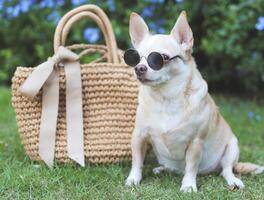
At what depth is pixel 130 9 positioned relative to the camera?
5.36m

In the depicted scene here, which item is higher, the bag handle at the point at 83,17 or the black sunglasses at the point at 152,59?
the bag handle at the point at 83,17

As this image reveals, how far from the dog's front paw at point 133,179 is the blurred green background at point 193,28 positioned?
199cm

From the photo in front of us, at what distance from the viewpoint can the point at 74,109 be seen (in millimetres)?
3197

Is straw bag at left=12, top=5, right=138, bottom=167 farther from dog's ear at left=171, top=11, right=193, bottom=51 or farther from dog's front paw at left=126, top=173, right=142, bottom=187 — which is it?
dog's ear at left=171, top=11, right=193, bottom=51

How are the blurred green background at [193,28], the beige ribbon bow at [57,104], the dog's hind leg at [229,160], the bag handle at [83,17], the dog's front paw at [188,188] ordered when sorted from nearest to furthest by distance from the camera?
1. the dog's front paw at [188,188]
2. the dog's hind leg at [229,160]
3. the beige ribbon bow at [57,104]
4. the bag handle at [83,17]
5. the blurred green background at [193,28]

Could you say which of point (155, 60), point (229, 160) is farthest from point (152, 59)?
point (229, 160)

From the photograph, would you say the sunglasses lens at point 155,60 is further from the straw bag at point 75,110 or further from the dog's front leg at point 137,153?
the straw bag at point 75,110

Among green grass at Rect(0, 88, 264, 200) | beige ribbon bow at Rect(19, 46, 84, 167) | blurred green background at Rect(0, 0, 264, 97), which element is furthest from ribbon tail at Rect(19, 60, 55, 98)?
blurred green background at Rect(0, 0, 264, 97)

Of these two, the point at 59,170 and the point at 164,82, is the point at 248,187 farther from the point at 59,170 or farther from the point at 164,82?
the point at 59,170

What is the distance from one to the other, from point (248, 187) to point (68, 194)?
87cm

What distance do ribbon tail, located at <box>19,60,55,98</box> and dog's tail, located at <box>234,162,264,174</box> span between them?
1.10 metres

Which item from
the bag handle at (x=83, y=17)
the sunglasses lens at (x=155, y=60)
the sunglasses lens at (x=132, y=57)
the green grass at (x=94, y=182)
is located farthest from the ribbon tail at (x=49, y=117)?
the sunglasses lens at (x=155, y=60)

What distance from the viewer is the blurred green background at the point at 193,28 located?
493 cm

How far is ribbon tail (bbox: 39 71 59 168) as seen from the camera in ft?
10.4
